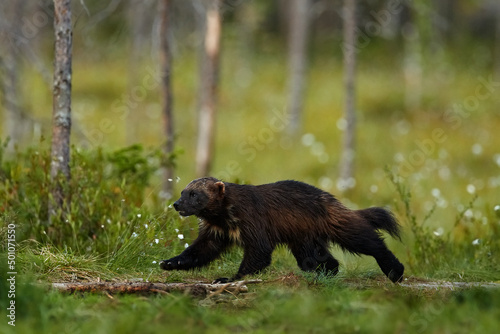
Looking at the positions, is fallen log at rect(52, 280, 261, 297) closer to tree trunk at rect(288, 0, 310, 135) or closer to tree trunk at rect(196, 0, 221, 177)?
tree trunk at rect(196, 0, 221, 177)

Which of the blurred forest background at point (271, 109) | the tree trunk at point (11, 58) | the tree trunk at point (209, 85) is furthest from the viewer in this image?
the tree trunk at point (209, 85)

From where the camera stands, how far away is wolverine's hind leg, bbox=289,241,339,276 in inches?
291

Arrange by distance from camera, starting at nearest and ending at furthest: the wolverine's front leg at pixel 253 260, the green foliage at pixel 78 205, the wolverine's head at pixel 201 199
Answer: the wolverine's front leg at pixel 253 260 → the wolverine's head at pixel 201 199 → the green foliage at pixel 78 205

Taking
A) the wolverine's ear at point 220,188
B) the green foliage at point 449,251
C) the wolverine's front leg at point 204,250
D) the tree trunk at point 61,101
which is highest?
the tree trunk at point 61,101

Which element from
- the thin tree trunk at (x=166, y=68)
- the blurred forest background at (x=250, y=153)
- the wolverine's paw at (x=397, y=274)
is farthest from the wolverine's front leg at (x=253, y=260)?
the thin tree trunk at (x=166, y=68)

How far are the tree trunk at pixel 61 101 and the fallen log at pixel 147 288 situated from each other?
2538 millimetres

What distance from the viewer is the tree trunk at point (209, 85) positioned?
1455 cm

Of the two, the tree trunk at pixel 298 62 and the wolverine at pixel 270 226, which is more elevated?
the tree trunk at pixel 298 62

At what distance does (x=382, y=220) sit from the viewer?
763 cm

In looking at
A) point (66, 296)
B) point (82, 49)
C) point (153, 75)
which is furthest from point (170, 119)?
point (82, 49)

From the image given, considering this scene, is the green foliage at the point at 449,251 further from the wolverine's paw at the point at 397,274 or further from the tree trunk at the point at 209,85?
the tree trunk at the point at 209,85

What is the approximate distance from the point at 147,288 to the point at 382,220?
285 centimetres

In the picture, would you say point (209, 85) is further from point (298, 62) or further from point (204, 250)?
point (298, 62)

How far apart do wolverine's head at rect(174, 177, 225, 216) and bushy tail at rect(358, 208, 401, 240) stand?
1.57 m
